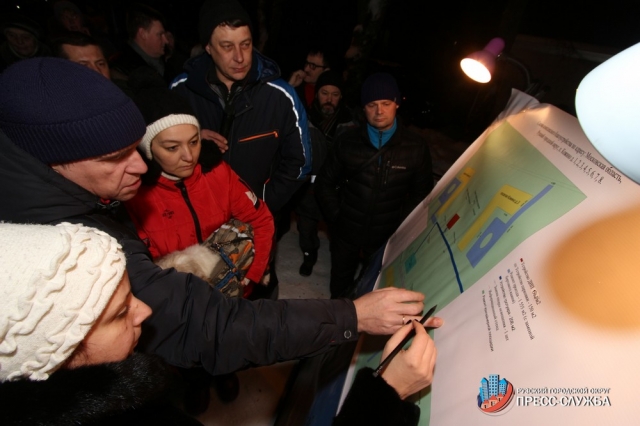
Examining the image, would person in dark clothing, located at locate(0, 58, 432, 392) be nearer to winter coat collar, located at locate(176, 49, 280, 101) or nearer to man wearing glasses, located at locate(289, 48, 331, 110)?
winter coat collar, located at locate(176, 49, 280, 101)

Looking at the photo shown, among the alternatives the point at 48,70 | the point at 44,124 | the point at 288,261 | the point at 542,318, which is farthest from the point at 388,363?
the point at 288,261

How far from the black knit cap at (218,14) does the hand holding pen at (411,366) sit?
2374 millimetres

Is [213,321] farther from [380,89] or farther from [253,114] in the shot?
[380,89]

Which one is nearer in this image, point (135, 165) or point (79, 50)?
point (135, 165)

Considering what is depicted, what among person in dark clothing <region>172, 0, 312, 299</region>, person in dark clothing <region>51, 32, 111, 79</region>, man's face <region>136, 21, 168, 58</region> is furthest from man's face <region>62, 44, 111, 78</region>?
man's face <region>136, 21, 168, 58</region>

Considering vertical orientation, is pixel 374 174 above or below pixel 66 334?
above

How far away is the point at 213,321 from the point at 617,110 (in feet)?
4.08

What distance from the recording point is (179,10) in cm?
1137

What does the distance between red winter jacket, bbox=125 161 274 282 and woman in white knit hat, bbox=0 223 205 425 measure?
1041 millimetres

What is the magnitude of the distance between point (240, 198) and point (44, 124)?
4.01ft

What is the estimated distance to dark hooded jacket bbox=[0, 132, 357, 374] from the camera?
1188mm

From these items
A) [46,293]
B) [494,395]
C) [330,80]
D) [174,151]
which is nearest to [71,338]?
[46,293]

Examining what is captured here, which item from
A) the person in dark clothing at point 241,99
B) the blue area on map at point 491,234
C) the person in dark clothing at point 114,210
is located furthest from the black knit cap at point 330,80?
the blue area on map at point 491,234

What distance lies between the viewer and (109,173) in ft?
4.02
